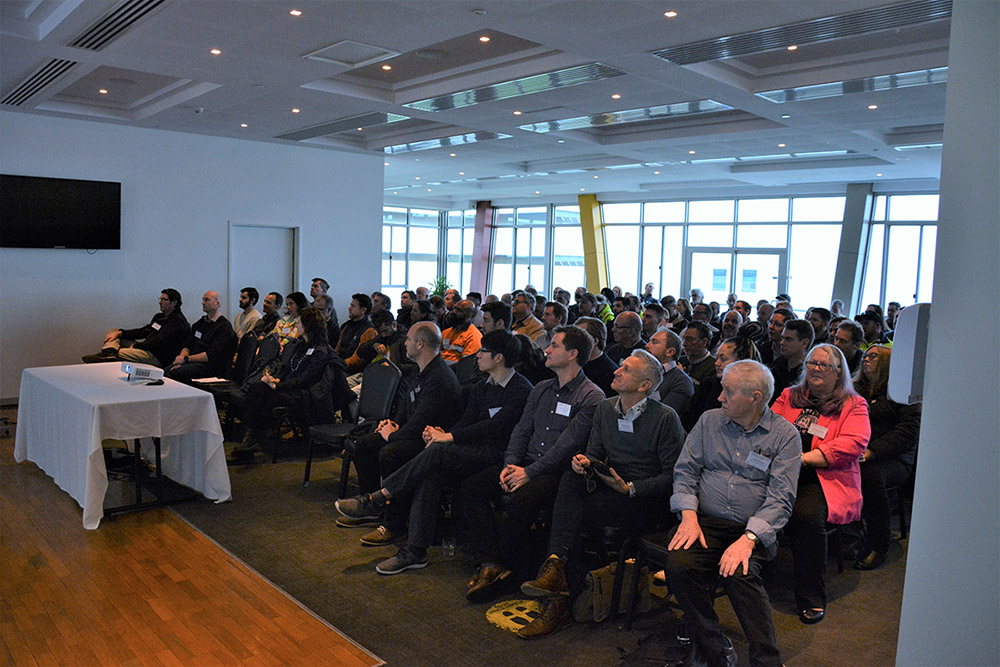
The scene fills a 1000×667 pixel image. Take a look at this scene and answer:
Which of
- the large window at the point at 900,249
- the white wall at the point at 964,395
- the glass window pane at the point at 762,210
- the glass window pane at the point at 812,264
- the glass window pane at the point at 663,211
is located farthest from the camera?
the glass window pane at the point at 663,211

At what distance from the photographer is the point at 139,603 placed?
11.8 feet

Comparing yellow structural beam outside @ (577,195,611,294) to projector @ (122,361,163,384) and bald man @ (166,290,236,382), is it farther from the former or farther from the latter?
projector @ (122,361,163,384)

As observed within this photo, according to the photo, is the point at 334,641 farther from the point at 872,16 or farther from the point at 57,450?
the point at 872,16

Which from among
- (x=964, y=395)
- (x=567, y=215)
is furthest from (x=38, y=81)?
(x=567, y=215)

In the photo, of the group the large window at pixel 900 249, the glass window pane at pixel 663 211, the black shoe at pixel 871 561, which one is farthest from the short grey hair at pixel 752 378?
the glass window pane at pixel 663 211

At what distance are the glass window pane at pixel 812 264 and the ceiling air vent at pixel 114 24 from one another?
510 inches

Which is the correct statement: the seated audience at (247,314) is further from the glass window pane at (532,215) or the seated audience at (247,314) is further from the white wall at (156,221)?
the glass window pane at (532,215)

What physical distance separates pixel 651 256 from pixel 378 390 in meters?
13.4

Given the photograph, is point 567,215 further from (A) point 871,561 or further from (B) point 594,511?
(B) point 594,511

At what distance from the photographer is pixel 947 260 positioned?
164 centimetres

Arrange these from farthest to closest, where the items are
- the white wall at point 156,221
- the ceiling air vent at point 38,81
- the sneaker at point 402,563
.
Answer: the white wall at point 156,221, the ceiling air vent at point 38,81, the sneaker at point 402,563

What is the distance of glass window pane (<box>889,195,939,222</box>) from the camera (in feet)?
44.8

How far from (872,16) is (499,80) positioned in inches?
120

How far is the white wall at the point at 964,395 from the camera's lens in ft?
5.05
